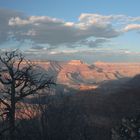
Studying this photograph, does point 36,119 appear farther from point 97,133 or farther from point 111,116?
point 111,116

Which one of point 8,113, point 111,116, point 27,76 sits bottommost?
point 111,116

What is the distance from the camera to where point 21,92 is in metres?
45.6

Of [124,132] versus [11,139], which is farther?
[124,132]

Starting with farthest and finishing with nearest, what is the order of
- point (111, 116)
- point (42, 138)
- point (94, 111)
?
point (94, 111) < point (111, 116) < point (42, 138)

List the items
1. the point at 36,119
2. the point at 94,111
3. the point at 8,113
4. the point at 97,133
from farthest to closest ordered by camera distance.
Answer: the point at 94,111
the point at 97,133
the point at 36,119
the point at 8,113

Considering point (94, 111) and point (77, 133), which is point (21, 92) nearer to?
point (77, 133)

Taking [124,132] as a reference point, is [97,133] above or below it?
below

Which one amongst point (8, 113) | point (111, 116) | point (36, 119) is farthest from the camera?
point (111, 116)

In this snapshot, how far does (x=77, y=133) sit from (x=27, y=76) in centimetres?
2595

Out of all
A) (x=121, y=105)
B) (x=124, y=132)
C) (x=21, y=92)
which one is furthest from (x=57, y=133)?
(x=121, y=105)

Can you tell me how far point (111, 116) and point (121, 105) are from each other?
20.3 m

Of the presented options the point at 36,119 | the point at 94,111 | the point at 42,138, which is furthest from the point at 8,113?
the point at 94,111

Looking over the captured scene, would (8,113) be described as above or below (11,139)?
above

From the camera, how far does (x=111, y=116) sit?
121 meters
